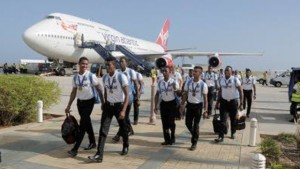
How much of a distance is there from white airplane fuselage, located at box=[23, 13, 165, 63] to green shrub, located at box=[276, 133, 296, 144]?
25911 mm

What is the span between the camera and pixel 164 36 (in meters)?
61.7

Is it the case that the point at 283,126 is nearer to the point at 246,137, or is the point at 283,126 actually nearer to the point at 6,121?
the point at 246,137

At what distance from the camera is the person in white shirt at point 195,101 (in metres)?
7.77

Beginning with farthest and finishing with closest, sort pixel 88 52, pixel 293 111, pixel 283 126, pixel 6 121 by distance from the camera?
pixel 88 52 → pixel 293 111 → pixel 283 126 → pixel 6 121

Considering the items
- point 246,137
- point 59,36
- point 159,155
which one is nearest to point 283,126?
point 246,137

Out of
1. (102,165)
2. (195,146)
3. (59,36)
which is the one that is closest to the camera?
(102,165)

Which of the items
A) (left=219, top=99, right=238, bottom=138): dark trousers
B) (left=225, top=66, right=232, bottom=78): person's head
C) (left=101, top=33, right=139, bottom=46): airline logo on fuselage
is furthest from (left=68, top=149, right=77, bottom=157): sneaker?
(left=101, top=33, right=139, bottom=46): airline logo on fuselage

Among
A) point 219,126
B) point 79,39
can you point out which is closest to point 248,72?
point 219,126

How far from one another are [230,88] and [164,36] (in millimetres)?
53256

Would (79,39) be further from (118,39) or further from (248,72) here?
(248,72)

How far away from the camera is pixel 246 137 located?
9.29 metres

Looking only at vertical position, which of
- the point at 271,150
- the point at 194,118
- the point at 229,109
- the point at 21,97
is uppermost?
the point at 21,97

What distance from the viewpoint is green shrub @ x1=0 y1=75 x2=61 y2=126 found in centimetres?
975

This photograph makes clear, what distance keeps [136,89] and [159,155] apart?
99.5 inches
